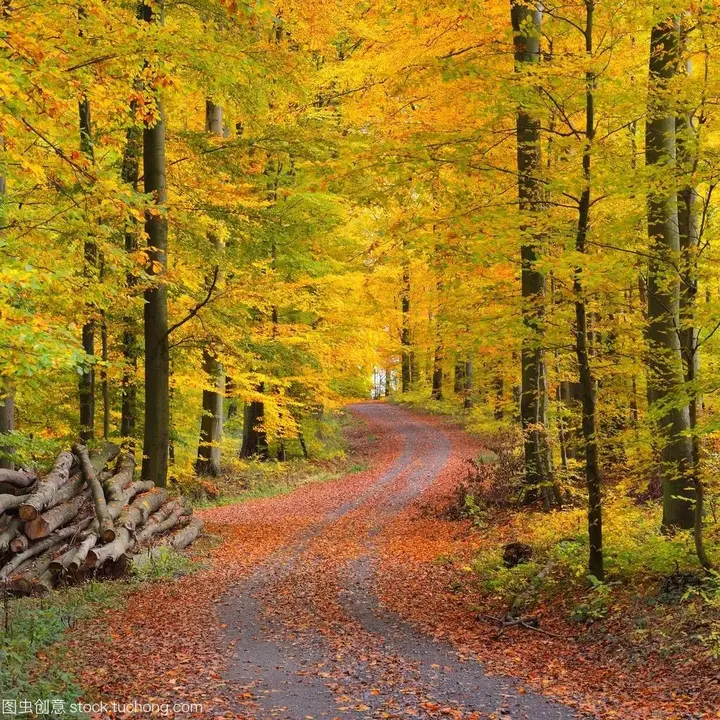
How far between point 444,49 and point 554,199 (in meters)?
A: 4.78

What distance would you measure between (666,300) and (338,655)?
6.22m

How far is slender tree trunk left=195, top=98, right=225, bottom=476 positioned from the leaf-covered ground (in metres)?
6.32

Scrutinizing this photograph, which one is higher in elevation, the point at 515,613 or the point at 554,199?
the point at 554,199

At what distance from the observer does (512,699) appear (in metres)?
6.07

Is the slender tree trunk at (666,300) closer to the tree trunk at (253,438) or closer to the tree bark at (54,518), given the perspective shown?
the tree bark at (54,518)

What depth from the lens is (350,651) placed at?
735 cm

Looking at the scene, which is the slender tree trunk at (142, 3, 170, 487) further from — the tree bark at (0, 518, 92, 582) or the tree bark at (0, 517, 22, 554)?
the tree bark at (0, 517, 22, 554)

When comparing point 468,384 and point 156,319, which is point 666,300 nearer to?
point 156,319

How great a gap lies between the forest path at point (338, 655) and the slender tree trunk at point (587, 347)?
246cm

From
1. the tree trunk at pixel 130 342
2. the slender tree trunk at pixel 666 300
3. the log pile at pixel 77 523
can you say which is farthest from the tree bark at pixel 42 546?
the slender tree trunk at pixel 666 300

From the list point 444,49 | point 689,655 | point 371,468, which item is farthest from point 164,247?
point 371,468

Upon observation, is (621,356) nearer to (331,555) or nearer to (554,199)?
(554,199)

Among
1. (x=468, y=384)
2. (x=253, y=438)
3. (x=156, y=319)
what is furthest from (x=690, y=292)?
(x=468, y=384)

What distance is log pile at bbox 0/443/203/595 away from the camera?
30.7 ft
